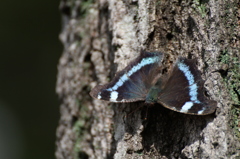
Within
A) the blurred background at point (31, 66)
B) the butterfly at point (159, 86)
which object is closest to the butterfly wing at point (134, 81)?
the butterfly at point (159, 86)

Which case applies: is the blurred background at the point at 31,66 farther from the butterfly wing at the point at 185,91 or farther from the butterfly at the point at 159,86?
the butterfly wing at the point at 185,91

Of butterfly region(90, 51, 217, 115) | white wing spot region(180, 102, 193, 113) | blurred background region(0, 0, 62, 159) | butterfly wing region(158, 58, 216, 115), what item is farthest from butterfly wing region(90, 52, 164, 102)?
blurred background region(0, 0, 62, 159)

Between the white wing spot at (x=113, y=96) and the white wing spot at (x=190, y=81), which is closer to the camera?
the white wing spot at (x=190, y=81)

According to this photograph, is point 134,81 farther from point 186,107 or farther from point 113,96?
point 186,107

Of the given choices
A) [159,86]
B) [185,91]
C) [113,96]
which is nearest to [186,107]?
[185,91]

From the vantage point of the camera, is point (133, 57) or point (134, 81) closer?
point (133, 57)

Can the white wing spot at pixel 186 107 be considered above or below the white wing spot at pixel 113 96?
below
